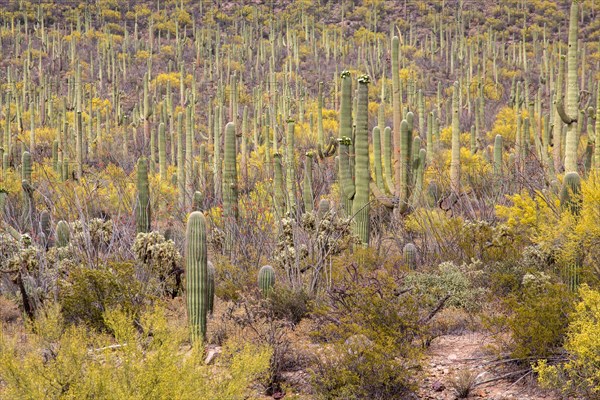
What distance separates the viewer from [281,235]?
1162 centimetres

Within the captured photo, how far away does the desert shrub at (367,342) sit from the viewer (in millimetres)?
6934

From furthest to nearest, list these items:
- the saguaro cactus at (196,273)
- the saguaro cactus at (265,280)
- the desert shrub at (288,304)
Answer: the saguaro cactus at (265,280) < the desert shrub at (288,304) < the saguaro cactus at (196,273)

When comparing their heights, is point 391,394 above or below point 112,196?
above

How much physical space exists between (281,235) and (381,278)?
3050mm

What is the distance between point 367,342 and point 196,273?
1969 millimetres

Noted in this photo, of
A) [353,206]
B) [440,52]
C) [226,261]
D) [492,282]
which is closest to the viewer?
[492,282]

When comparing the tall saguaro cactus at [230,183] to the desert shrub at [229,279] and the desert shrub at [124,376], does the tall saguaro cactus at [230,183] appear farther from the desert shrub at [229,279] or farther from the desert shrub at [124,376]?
the desert shrub at [124,376]

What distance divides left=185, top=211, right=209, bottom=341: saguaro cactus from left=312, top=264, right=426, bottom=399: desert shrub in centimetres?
121

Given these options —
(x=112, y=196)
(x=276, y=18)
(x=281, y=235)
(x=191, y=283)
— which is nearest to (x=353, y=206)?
(x=281, y=235)

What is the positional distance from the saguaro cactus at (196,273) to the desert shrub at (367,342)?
1.21m

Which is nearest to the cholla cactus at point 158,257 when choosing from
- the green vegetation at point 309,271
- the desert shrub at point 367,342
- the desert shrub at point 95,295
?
the green vegetation at point 309,271

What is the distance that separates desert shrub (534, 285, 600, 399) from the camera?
21.2ft

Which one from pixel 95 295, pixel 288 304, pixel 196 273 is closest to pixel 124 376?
pixel 196 273

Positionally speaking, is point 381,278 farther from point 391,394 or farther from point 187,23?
point 187,23
